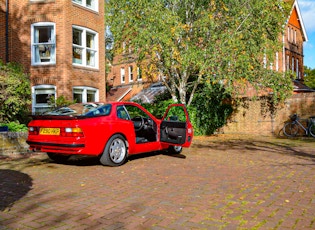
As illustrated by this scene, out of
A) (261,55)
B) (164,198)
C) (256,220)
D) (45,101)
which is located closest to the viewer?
(256,220)

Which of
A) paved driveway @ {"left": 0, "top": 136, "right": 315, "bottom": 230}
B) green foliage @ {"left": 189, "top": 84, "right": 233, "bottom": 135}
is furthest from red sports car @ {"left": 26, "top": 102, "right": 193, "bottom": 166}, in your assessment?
green foliage @ {"left": 189, "top": 84, "right": 233, "bottom": 135}

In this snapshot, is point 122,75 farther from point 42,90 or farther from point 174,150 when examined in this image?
point 174,150

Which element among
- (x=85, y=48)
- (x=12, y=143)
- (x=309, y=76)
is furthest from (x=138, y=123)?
(x=309, y=76)

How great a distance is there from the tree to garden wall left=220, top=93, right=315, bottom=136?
1.06m

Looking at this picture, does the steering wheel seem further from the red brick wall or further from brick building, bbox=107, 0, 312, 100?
brick building, bbox=107, 0, 312, 100

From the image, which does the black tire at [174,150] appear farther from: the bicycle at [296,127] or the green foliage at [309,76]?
the green foliage at [309,76]

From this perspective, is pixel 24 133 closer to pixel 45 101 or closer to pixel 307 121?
pixel 45 101

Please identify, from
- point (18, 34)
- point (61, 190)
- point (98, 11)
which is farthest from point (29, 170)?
point (98, 11)

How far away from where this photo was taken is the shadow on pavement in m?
4.65

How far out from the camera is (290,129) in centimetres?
1669

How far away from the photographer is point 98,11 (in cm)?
1888

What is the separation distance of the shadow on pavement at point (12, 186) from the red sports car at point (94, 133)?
87 centimetres

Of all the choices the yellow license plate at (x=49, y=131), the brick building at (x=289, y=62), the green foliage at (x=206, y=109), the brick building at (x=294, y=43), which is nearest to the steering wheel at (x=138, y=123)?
the yellow license plate at (x=49, y=131)

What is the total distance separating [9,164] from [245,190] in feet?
19.0
